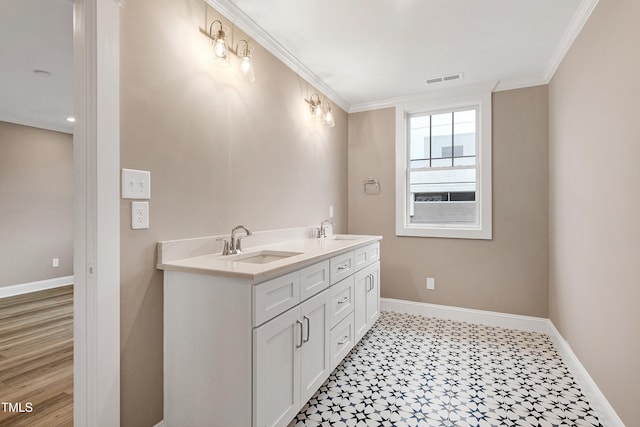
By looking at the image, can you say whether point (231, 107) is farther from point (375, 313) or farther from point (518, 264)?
point (518, 264)

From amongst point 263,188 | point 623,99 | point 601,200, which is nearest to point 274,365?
point 263,188

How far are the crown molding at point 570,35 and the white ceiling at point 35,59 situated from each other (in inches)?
124

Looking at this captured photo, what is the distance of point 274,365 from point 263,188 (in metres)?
1.29

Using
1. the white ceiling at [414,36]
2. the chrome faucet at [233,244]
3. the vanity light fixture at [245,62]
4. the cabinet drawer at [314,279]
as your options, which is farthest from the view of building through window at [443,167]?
the chrome faucet at [233,244]

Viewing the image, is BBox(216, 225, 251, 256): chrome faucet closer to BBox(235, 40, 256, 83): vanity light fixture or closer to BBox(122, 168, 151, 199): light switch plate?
BBox(122, 168, 151, 199): light switch plate

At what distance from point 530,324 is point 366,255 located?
72.0 inches

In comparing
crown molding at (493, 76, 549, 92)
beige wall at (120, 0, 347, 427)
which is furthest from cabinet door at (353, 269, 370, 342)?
Answer: crown molding at (493, 76, 549, 92)

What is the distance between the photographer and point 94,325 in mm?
1341

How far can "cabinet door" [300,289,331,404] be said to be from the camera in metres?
1.77

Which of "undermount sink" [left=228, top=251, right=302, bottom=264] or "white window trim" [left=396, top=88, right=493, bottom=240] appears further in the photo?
"white window trim" [left=396, top=88, right=493, bottom=240]

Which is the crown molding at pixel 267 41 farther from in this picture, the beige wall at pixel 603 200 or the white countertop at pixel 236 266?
the beige wall at pixel 603 200

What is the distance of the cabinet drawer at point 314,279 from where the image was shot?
5.82ft

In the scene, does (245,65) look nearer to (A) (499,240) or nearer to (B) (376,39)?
(B) (376,39)

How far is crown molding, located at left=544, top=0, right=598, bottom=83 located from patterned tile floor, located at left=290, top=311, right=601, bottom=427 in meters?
2.40
